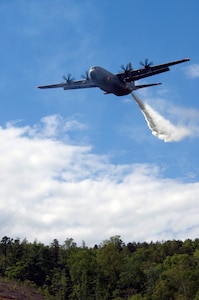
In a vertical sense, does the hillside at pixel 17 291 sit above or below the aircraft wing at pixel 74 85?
below

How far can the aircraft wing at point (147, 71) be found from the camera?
227 ft

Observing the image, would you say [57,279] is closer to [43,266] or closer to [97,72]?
[43,266]

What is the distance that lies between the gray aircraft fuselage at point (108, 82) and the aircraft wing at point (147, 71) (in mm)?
926

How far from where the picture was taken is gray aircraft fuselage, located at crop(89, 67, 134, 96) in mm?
66750

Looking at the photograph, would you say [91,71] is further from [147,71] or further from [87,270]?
[87,270]

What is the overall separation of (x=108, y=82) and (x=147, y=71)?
6.49 meters

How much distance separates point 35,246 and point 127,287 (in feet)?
106

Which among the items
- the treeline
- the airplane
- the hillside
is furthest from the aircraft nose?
the treeline

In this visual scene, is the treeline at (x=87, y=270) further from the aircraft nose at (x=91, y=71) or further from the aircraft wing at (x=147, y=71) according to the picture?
the aircraft nose at (x=91, y=71)

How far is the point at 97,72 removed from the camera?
66.6 meters

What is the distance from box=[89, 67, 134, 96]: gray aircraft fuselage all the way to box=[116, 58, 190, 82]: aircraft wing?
93 cm

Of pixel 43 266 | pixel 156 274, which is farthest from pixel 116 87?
pixel 43 266

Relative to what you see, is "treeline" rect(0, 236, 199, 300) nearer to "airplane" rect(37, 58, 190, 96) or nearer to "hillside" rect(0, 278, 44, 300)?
"hillside" rect(0, 278, 44, 300)

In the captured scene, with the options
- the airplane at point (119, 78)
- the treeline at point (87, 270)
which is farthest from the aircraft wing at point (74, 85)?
the treeline at point (87, 270)
